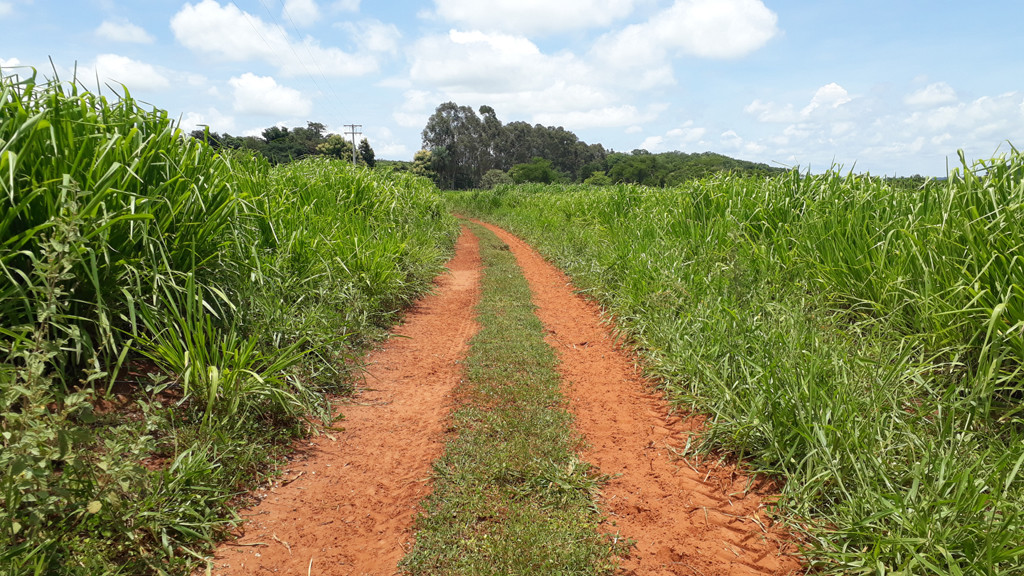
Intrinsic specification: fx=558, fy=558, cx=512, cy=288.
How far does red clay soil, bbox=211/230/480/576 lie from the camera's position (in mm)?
2365

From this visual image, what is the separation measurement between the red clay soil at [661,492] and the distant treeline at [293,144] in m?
3.41

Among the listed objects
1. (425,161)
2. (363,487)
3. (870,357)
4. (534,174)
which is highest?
(425,161)

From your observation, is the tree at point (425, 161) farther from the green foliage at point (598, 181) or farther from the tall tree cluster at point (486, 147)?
the green foliage at point (598, 181)

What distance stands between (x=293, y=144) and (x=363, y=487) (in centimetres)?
2245

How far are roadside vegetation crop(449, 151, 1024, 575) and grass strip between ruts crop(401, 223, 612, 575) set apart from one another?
2.89 ft

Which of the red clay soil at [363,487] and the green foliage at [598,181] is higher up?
the green foliage at [598,181]

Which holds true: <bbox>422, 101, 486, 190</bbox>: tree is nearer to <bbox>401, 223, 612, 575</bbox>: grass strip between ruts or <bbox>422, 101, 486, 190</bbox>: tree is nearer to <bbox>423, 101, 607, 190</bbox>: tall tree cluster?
<bbox>423, 101, 607, 190</bbox>: tall tree cluster

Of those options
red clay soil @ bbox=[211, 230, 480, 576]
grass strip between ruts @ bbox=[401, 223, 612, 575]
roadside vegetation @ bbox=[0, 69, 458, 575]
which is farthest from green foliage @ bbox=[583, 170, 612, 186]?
roadside vegetation @ bbox=[0, 69, 458, 575]

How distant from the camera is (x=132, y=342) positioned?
316 centimetres

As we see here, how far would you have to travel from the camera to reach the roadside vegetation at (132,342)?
6.31 feet

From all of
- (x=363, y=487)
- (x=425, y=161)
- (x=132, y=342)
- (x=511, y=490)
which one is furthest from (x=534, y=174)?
(x=511, y=490)

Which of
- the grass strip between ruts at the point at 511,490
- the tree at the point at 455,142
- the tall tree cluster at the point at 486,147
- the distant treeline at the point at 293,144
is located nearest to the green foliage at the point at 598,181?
the distant treeline at the point at 293,144

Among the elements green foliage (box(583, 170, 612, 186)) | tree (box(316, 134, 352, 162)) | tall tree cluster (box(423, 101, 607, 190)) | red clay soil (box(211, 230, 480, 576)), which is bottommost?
red clay soil (box(211, 230, 480, 576))

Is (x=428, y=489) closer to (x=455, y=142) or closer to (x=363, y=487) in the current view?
(x=363, y=487)
